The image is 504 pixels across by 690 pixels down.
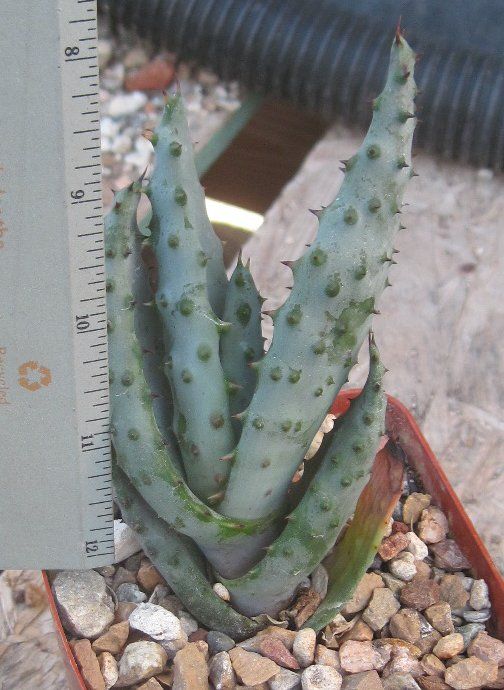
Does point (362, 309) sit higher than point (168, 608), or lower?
higher

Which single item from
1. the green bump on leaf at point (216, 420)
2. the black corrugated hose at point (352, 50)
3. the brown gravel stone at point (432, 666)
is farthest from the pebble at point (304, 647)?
the black corrugated hose at point (352, 50)

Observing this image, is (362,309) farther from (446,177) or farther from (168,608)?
(446,177)

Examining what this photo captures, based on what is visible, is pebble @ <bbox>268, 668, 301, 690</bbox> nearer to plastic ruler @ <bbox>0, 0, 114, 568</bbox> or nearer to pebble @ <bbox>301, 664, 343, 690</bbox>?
pebble @ <bbox>301, 664, 343, 690</bbox>

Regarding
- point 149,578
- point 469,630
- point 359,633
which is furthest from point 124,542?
point 469,630

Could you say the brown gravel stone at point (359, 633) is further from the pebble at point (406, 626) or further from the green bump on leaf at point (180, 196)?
the green bump on leaf at point (180, 196)

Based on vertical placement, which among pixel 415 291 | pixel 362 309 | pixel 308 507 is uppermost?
pixel 362 309

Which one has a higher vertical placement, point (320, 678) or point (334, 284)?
point (334, 284)

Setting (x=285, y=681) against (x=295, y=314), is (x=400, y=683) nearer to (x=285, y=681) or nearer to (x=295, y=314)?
(x=285, y=681)

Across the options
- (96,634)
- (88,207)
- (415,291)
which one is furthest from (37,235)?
(415,291)
